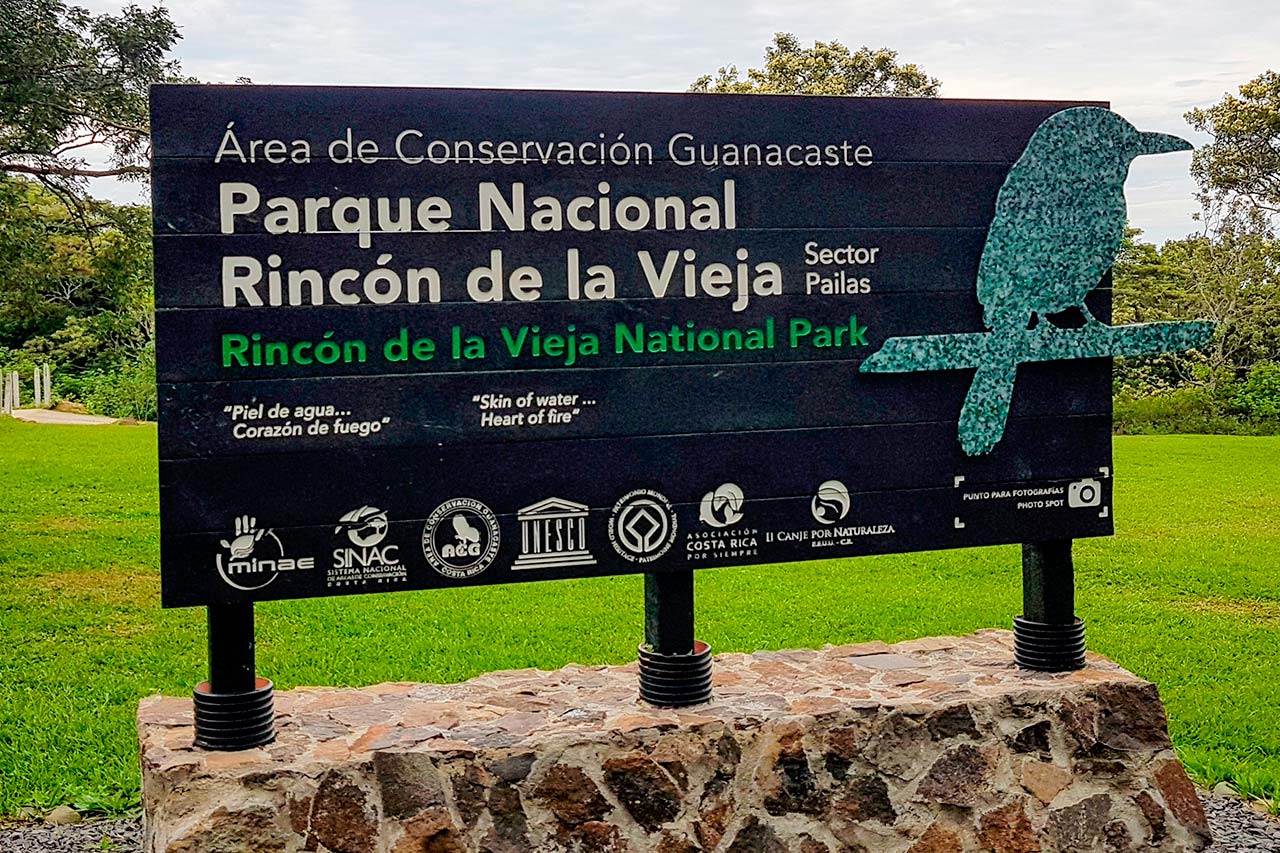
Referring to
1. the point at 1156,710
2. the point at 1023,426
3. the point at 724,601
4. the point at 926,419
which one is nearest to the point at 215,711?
the point at 926,419

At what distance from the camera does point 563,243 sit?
4.01 metres

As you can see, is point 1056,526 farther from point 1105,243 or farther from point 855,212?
point 855,212

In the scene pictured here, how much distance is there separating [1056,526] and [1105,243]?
3.22 feet

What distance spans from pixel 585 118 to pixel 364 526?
1.38m

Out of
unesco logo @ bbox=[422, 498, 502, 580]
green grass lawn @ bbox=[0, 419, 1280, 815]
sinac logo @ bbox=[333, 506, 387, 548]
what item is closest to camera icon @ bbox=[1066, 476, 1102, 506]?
green grass lawn @ bbox=[0, 419, 1280, 815]

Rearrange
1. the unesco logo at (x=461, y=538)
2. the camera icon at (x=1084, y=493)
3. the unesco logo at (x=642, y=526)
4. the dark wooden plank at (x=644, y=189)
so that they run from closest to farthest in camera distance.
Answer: the dark wooden plank at (x=644, y=189) < the unesco logo at (x=461, y=538) < the unesco logo at (x=642, y=526) < the camera icon at (x=1084, y=493)

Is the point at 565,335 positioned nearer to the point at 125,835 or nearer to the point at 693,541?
the point at 693,541

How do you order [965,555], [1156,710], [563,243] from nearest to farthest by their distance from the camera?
[563,243] < [1156,710] < [965,555]

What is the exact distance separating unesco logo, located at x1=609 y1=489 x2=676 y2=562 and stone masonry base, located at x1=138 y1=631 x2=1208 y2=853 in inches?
20.4

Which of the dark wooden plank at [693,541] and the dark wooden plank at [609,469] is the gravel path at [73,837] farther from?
the dark wooden plank at [609,469]

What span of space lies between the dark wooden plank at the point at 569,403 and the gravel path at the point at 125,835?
1.69 meters

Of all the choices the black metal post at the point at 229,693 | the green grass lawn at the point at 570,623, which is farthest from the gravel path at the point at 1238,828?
the black metal post at the point at 229,693

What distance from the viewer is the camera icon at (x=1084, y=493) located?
4621mm

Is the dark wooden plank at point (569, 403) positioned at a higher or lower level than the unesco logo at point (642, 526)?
higher
